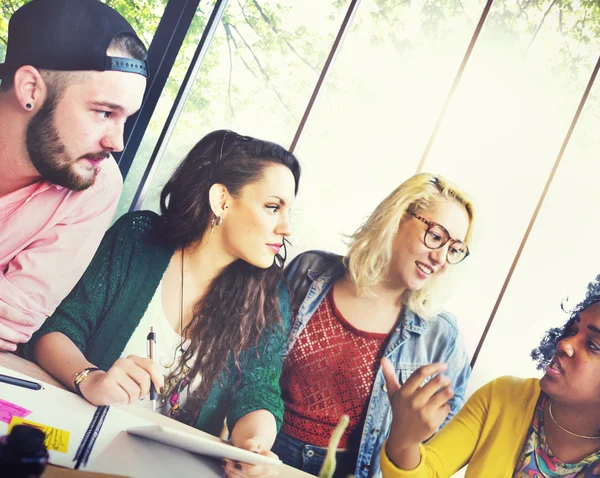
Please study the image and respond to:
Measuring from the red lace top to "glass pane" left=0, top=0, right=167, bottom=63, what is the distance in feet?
3.40

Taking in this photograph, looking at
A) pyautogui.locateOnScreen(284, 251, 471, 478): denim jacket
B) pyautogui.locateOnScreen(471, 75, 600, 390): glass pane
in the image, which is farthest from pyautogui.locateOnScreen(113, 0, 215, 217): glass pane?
pyautogui.locateOnScreen(471, 75, 600, 390): glass pane

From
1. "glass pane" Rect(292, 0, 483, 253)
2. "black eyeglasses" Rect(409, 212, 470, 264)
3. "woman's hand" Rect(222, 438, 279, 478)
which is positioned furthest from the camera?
"glass pane" Rect(292, 0, 483, 253)

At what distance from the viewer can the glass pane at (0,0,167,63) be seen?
1.77 meters

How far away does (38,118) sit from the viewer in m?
1.68

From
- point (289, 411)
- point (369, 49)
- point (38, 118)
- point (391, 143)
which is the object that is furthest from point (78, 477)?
point (369, 49)

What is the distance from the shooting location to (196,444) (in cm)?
130

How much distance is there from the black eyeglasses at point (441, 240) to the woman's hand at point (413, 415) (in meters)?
0.36

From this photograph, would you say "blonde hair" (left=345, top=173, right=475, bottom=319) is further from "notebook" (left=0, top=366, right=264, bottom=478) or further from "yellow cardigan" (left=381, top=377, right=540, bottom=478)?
"notebook" (left=0, top=366, right=264, bottom=478)

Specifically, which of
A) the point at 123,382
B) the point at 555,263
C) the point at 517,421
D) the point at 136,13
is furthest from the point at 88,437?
the point at 555,263

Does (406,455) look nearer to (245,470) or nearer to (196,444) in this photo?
(245,470)

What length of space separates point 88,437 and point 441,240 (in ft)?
3.62

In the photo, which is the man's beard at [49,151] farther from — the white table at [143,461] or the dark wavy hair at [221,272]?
the white table at [143,461]

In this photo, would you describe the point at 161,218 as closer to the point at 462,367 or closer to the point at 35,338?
the point at 35,338

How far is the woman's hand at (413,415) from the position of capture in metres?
1.57
